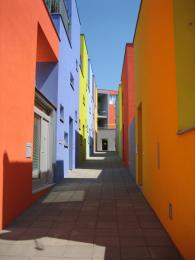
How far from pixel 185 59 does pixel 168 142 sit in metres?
1.17

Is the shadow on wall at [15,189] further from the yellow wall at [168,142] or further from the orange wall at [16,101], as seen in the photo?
the yellow wall at [168,142]

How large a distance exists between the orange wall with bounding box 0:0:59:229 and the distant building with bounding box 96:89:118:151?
36.2m

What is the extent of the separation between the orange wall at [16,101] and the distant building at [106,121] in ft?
119

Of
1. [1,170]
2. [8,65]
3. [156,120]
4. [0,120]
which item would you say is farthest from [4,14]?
[156,120]

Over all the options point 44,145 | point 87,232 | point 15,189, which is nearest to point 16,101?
point 15,189

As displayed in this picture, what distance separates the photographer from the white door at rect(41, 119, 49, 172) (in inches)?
316

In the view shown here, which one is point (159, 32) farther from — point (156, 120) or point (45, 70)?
point (45, 70)

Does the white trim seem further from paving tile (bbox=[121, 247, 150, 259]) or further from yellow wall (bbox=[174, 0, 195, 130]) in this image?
paving tile (bbox=[121, 247, 150, 259])

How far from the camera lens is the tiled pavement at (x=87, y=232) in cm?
346

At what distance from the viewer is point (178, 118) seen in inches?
139

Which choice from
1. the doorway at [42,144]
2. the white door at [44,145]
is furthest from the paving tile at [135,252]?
the white door at [44,145]

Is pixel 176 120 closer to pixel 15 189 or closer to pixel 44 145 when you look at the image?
pixel 15 189

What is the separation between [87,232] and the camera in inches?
168

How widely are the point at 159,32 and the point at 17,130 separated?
3.02 meters
